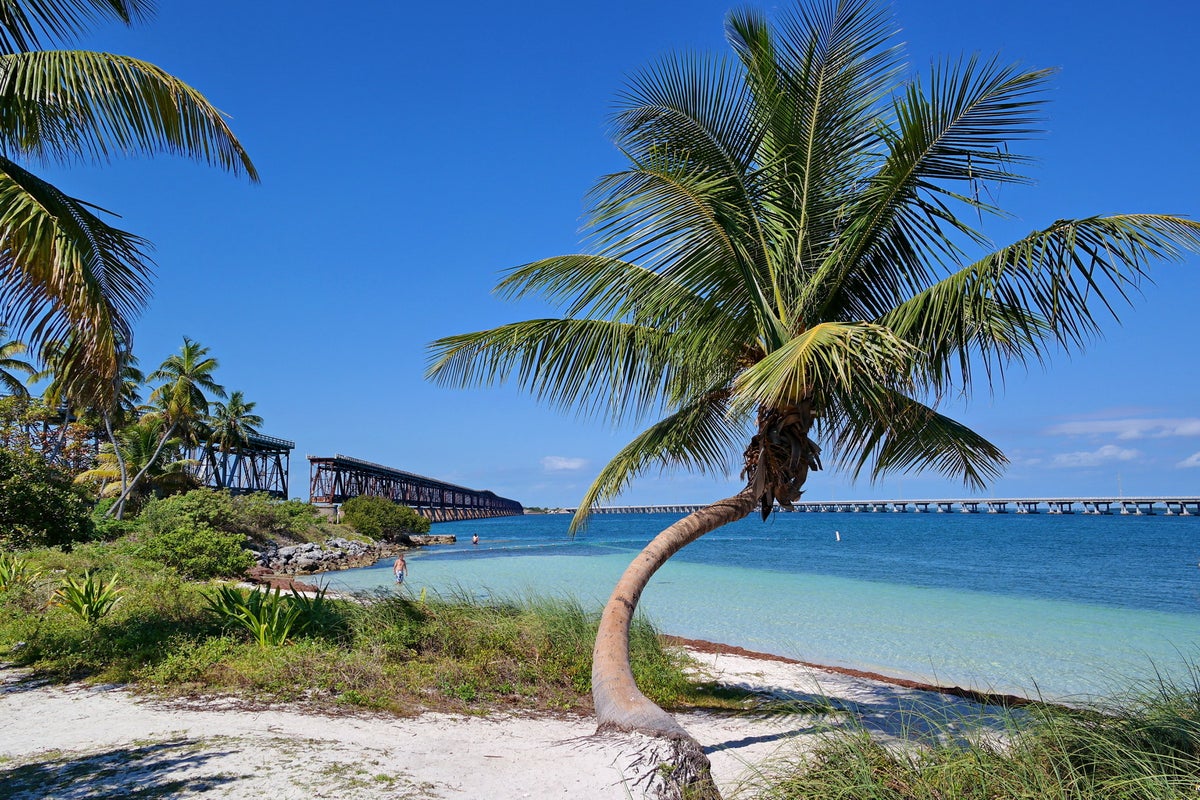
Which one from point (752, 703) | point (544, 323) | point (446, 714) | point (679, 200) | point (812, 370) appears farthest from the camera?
point (752, 703)

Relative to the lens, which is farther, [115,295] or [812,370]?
[115,295]

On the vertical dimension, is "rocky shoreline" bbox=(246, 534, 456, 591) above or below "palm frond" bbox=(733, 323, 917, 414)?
below

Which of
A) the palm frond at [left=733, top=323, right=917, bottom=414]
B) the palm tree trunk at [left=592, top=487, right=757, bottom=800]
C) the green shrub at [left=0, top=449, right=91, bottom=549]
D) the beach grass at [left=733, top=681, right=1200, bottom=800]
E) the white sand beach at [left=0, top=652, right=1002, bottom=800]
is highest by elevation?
the palm frond at [left=733, top=323, right=917, bottom=414]

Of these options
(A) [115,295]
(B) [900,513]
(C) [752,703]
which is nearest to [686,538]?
(C) [752,703]

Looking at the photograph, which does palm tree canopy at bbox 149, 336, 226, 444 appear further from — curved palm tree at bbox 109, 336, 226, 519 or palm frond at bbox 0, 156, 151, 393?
palm frond at bbox 0, 156, 151, 393

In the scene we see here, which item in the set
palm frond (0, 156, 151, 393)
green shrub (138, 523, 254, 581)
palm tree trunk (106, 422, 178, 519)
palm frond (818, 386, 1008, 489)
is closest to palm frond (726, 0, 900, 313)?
palm frond (818, 386, 1008, 489)

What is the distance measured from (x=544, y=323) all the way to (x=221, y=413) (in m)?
52.0

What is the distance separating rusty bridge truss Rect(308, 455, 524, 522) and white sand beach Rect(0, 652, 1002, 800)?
215 ft

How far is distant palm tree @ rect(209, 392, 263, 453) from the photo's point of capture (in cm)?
5097

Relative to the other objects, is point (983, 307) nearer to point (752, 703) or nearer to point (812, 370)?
point (812, 370)

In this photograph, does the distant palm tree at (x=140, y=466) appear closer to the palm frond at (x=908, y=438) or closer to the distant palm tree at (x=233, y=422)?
the distant palm tree at (x=233, y=422)

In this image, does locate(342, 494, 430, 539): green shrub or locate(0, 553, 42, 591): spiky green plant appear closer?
locate(0, 553, 42, 591): spiky green plant

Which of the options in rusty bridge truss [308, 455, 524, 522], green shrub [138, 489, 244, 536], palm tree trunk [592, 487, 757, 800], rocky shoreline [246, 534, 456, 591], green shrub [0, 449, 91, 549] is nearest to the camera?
palm tree trunk [592, 487, 757, 800]

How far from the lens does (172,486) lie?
124 ft
